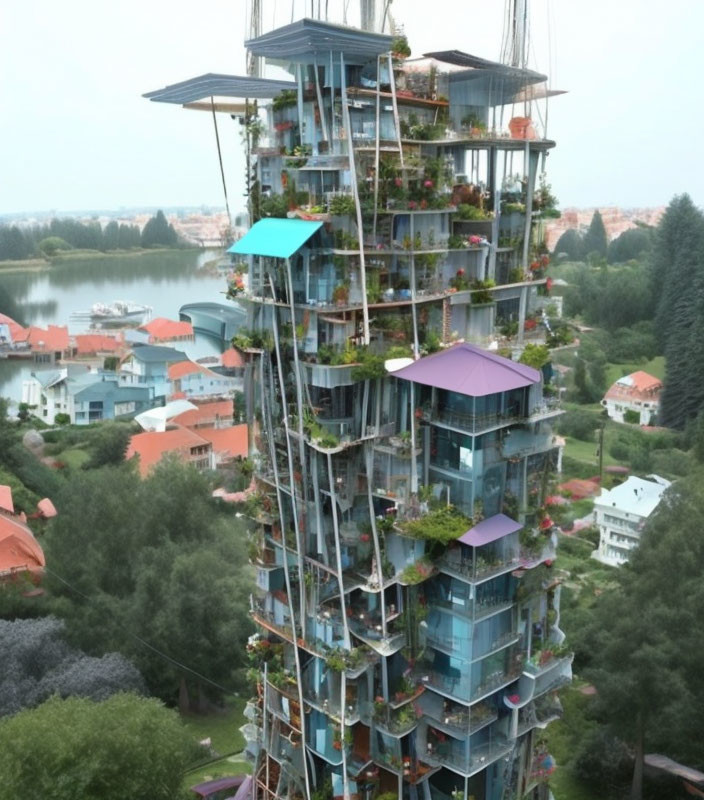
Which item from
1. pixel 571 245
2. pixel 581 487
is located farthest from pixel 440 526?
pixel 571 245

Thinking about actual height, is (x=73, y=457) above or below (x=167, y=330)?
below

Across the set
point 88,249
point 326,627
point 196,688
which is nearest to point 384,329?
point 326,627

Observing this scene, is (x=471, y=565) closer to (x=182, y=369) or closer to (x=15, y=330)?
(x=182, y=369)

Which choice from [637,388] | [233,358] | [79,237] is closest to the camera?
[233,358]

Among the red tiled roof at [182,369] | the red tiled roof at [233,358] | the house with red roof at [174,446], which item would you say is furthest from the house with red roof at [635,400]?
the red tiled roof at [182,369]

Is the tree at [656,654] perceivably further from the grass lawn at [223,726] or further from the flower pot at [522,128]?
the flower pot at [522,128]

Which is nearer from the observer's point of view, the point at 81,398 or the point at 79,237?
the point at 81,398
